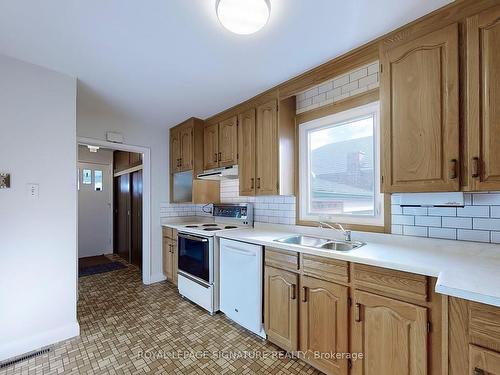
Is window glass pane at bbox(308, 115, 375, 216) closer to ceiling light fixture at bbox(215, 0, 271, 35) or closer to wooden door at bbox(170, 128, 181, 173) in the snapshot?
ceiling light fixture at bbox(215, 0, 271, 35)

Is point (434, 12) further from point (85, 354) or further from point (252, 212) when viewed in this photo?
point (85, 354)

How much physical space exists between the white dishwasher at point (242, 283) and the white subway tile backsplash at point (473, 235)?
1.43 metres

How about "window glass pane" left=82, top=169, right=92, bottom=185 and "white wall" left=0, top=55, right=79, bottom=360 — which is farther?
"window glass pane" left=82, top=169, right=92, bottom=185

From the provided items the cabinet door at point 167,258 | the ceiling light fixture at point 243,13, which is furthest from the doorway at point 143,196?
the ceiling light fixture at point 243,13

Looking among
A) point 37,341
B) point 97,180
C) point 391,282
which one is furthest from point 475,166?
point 97,180

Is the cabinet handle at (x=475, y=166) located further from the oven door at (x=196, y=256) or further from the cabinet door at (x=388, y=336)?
the oven door at (x=196, y=256)

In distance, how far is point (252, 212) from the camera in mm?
3041

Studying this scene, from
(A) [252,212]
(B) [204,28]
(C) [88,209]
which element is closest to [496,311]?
(B) [204,28]

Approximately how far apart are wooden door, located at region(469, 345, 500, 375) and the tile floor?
3.54 feet

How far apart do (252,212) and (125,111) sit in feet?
6.90

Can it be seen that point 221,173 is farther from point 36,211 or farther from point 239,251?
point 36,211

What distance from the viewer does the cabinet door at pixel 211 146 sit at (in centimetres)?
318

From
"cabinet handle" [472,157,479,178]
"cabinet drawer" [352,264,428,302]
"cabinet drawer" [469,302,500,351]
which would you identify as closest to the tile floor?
"cabinet drawer" [352,264,428,302]

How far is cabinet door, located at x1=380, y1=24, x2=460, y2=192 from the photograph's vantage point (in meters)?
1.37
